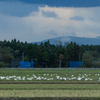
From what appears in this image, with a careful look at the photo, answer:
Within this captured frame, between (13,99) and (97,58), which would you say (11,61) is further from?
(13,99)

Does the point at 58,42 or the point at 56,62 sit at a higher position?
the point at 58,42

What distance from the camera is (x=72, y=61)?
8312 cm

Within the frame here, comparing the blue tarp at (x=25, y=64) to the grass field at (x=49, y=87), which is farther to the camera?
the blue tarp at (x=25, y=64)

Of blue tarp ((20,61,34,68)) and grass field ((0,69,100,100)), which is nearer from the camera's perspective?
grass field ((0,69,100,100))

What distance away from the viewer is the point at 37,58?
80812 millimetres

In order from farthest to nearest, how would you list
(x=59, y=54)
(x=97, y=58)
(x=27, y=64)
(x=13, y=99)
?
1. (x=97, y=58)
2. (x=59, y=54)
3. (x=27, y=64)
4. (x=13, y=99)

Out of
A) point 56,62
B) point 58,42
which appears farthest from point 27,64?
point 58,42

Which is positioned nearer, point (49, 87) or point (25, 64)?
point (49, 87)

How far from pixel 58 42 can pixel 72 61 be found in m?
40.4

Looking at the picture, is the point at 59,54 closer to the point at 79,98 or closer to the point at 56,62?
the point at 56,62

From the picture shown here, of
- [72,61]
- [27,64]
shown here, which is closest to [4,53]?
[27,64]

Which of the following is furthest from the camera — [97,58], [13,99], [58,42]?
[58,42]

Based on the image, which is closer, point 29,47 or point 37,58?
point 37,58

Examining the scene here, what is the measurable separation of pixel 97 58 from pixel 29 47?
3073cm
